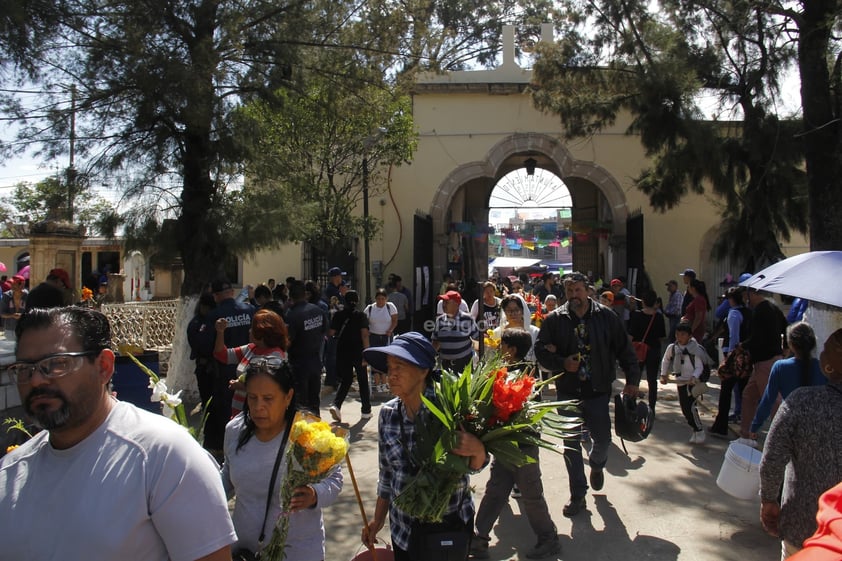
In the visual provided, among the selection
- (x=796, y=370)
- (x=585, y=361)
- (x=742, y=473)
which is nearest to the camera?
(x=796, y=370)

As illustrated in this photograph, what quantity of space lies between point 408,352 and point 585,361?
2.54 meters

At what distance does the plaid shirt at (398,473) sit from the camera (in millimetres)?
2910

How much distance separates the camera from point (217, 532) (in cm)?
179

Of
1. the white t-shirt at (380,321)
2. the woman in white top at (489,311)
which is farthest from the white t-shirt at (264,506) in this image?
the white t-shirt at (380,321)

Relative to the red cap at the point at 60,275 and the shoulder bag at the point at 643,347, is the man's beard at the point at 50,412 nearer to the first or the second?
the red cap at the point at 60,275

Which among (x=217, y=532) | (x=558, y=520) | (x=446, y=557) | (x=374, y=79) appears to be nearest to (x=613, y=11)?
(x=374, y=79)

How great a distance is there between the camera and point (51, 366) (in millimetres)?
1771

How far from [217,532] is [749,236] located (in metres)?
12.2

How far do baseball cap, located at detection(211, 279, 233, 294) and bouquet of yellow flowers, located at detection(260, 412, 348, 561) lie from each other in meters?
3.99

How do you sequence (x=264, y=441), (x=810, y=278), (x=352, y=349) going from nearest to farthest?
1. (x=264, y=441)
2. (x=810, y=278)
3. (x=352, y=349)

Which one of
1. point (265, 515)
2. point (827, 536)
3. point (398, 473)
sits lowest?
point (265, 515)

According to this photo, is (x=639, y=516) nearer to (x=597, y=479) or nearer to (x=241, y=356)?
(x=597, y=479)

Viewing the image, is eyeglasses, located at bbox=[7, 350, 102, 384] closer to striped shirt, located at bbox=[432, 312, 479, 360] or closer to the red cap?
the red cap

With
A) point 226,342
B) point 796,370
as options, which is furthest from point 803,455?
point 226,342
